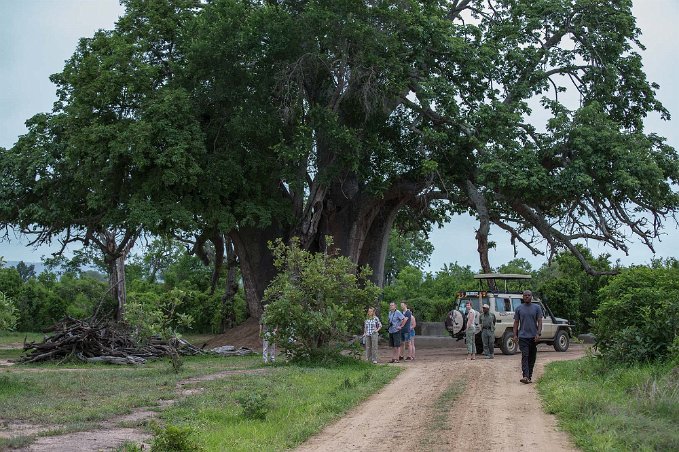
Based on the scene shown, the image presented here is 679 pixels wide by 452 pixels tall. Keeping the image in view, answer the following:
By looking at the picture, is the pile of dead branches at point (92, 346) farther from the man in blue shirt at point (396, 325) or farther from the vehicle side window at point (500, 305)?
the vehicle side window at point (500, 305)

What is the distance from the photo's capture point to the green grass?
10680 millimetres

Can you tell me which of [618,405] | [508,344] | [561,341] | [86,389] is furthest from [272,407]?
[561,341]

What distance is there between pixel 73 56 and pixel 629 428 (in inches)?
996

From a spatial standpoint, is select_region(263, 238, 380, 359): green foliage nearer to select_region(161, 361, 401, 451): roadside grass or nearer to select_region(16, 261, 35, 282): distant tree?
select_region(161, 361, 401, 451): roadside grass

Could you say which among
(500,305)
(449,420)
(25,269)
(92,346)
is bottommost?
(449,420)

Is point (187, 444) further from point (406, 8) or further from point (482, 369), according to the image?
point (406, 8)

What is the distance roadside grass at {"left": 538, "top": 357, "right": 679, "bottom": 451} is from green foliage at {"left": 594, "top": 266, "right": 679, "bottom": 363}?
447 mm

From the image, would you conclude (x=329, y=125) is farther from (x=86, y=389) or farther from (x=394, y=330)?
(x=86, y=389)

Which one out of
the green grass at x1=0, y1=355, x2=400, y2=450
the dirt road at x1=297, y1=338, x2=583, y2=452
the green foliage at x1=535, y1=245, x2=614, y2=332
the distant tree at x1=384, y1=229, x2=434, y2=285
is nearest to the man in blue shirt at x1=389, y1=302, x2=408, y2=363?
the green grass at x1=0, y1=355, x2=400, y2=450

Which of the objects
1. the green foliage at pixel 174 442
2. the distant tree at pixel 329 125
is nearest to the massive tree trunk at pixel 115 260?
the distant tree at pixel 329 125

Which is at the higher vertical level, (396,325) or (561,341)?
(396,325)

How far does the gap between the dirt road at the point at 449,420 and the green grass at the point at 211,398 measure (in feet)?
1.60

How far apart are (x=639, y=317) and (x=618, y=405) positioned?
15.4ft

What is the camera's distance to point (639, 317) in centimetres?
1545
